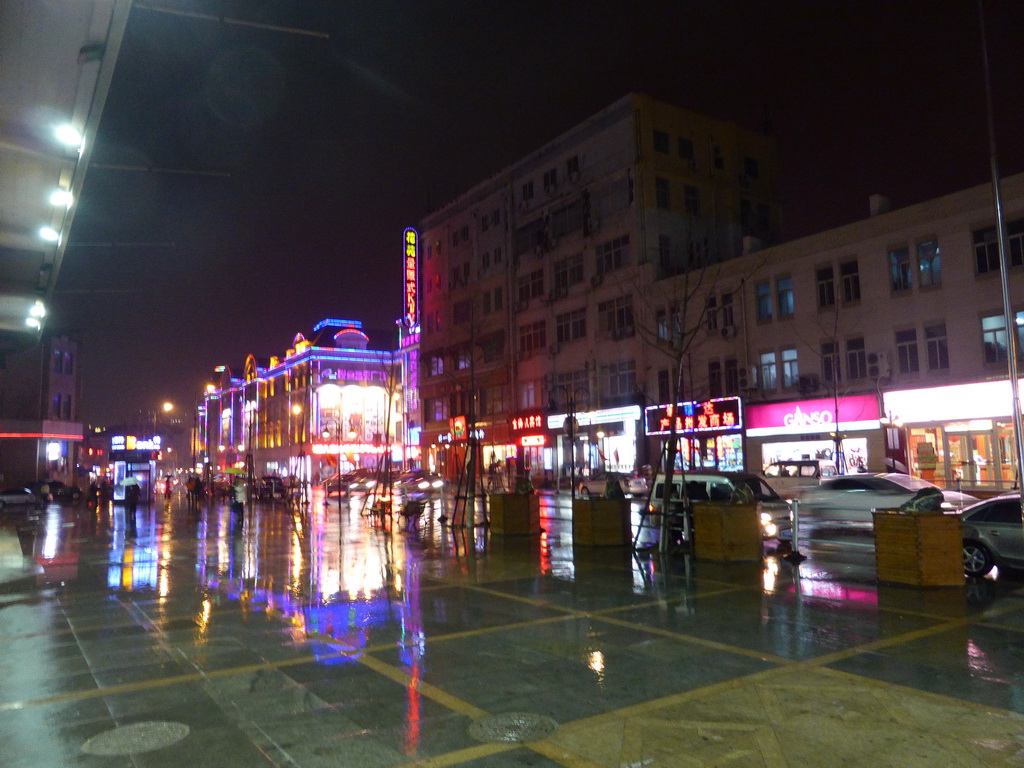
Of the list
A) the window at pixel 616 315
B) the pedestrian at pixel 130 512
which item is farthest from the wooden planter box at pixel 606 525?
the window at pixel 616 315

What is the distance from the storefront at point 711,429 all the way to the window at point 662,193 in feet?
41.3

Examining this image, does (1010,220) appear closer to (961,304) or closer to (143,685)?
(961,304)

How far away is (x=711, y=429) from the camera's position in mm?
40906

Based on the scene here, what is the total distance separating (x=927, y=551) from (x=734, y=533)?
11.4 feet

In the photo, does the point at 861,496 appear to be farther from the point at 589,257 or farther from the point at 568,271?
the point at 568,271

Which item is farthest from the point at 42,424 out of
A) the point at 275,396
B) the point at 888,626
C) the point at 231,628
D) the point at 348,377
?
the point at 888,626

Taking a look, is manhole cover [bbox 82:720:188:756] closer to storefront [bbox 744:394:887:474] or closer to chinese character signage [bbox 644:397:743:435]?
storefront [bbox 744:394:887:474]

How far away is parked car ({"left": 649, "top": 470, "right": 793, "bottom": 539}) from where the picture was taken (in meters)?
17.2

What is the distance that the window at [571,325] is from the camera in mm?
49656

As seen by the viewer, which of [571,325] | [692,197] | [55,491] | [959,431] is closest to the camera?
[959,431]

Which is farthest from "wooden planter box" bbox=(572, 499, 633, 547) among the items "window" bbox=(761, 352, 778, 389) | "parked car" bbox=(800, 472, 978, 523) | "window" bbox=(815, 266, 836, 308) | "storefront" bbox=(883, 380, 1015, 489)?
"window" bbox=(761, 352, 778, 389)

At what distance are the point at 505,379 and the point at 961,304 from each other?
32003 mm

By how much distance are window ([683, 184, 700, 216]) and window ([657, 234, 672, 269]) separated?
10.7 ft

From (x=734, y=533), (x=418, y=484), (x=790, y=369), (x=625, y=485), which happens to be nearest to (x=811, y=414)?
(x=790, y=369)
